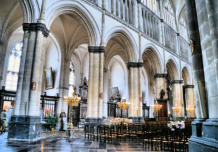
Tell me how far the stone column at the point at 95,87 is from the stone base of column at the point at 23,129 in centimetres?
431

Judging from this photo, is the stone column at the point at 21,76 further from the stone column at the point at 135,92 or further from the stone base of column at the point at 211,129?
the stone column at the point at 135,92

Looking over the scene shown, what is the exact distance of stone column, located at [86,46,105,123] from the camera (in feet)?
41.7

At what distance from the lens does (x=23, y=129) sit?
880 cm

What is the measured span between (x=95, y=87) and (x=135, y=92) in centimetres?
514

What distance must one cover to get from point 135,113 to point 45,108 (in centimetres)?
949

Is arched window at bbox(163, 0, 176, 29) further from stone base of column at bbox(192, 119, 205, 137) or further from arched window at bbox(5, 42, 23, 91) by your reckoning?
stone base of column at bbox(192, 119, 205, 137)

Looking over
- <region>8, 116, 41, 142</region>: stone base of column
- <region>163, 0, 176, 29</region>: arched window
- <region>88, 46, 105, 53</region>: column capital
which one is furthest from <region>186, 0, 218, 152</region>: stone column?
<region>163, 0, 176, 29</region>: arched window

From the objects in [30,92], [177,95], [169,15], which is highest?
[169,15]

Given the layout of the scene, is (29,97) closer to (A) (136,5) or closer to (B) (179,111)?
(A) (136,5)

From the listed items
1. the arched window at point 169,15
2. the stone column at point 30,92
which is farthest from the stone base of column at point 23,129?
the arched window at point 169,15

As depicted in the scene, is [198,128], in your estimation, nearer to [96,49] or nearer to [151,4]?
[96,49]

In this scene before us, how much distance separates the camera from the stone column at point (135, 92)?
16094 mm

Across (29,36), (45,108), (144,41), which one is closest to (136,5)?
(144,41)

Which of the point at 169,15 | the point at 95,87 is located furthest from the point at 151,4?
the point at 95,87
